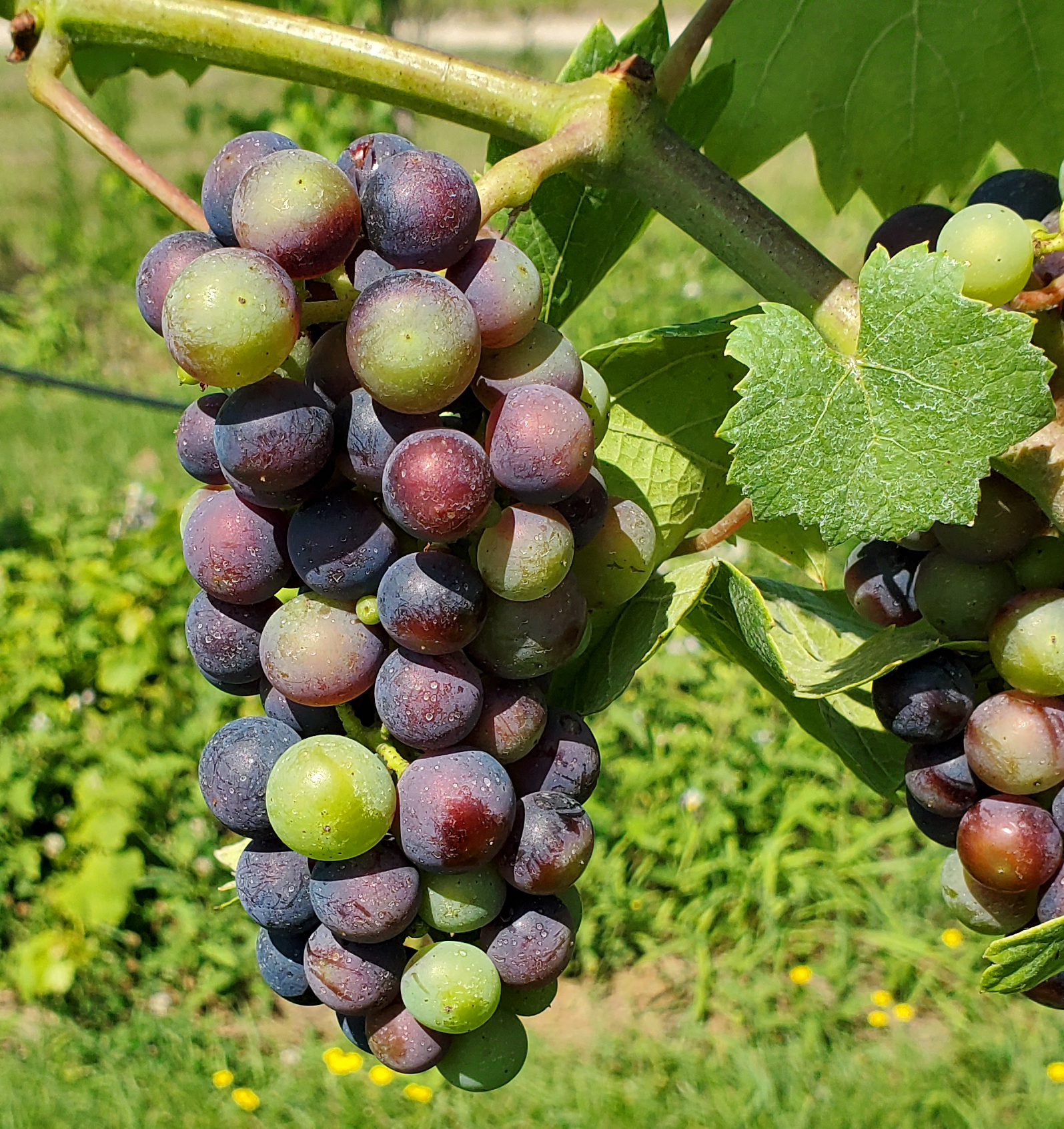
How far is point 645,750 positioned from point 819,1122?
117cm

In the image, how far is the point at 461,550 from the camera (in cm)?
69

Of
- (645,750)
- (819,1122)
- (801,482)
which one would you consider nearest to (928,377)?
(801,482)

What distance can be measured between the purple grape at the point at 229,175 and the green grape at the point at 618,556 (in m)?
0.28

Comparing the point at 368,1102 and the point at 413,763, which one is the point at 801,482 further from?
the point at 368,1102

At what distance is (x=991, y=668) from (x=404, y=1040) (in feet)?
1.48

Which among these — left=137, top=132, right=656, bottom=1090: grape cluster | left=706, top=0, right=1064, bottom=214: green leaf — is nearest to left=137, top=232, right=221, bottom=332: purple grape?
left=137, top=132, right=656, bottom=1090: grape cluster

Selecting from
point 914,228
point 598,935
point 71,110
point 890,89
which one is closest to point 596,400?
point 914,228

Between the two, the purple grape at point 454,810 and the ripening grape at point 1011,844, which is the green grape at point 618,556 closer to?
the purple grape at point 454,810

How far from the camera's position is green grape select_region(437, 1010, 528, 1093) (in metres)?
0.76

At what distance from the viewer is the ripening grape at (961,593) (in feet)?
2.52

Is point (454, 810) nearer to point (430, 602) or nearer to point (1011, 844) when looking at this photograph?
point (430, 602)

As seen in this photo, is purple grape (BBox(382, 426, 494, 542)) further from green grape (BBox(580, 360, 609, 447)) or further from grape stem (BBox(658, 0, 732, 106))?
grape stem (BBox(658, 0, 732, 106))

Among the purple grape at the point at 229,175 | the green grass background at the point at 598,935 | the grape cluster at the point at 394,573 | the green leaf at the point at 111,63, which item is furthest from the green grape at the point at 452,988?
the green grass background at the point at 598,935

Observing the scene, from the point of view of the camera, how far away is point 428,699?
0.66m
